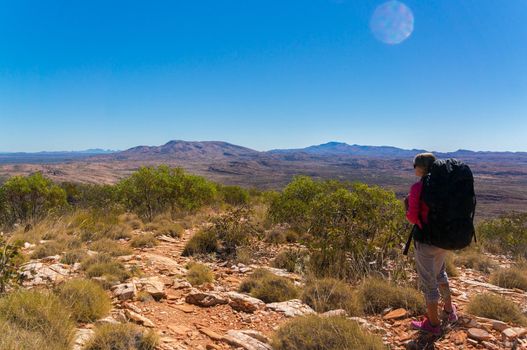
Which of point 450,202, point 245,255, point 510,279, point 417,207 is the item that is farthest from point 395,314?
point 245,255

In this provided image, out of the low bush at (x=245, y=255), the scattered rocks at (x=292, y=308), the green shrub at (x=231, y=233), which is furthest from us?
the green shrub at (x=231, y=233)

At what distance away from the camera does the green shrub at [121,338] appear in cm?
332

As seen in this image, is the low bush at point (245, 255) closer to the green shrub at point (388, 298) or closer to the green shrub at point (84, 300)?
the green shrub at point (388, 298)

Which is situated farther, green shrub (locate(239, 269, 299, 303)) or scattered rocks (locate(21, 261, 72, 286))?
green shrub (locate(239, 269, 299, 303))

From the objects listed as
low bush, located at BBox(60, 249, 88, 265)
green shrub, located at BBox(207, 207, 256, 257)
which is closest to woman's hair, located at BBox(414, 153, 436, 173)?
green shrub, located at BBox(207, 207, 256, 257)

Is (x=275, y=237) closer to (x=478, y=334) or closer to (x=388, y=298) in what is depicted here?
(x=388, y=298)

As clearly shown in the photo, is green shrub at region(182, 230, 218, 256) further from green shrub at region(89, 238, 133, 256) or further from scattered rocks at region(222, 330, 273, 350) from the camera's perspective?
scattered rocks at region(222, 330, 273, 350)

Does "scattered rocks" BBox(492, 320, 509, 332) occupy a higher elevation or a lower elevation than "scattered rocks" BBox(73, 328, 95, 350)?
lower

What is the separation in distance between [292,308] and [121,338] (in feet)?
8.11

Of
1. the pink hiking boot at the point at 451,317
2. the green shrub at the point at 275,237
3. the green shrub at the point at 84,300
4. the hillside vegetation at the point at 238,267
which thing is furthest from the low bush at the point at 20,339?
the green shrub at the point at 275,237

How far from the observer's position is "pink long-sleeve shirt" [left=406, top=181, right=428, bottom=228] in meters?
4.00

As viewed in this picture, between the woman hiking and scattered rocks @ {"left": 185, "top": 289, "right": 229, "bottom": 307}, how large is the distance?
2844 mm

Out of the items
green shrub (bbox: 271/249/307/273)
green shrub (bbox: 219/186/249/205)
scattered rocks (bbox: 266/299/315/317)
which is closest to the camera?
scattered rocks (bbox: 266/299/315/317)

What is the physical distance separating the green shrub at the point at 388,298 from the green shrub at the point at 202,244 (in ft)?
14.3
